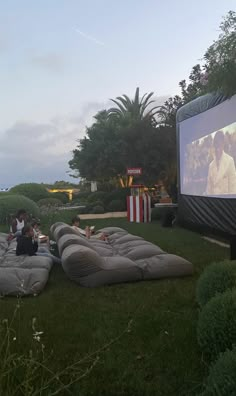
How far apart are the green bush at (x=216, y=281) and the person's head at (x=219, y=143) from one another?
765 centimetres

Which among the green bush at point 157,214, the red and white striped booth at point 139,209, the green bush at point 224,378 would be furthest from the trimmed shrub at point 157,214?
the green bush at point 224,378

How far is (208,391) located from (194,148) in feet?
39.8

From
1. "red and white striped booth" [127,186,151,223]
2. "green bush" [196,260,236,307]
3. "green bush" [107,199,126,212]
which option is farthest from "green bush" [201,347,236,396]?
"green bush" [107,199,126,212]

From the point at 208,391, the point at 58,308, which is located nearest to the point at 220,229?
the point at 58,308

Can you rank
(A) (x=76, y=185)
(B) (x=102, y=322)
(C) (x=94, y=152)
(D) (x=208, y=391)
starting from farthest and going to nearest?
(A) (x=76, y=185)
(C) (x=94, y=152)
(B) (x=102, y=322)
(D) (x=208, y=391)

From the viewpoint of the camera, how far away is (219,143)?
11.5 meters

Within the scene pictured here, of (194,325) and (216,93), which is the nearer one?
(194,325)

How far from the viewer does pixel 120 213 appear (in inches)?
898

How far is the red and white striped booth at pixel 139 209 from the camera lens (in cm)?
1844

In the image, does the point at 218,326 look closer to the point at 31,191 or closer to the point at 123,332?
the point at 123,332

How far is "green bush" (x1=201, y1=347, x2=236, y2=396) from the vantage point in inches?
77.6

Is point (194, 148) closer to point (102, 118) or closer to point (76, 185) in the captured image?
point (102, 118)

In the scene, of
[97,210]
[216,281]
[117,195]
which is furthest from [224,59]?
[117,195]

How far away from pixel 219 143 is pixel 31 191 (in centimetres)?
1753
